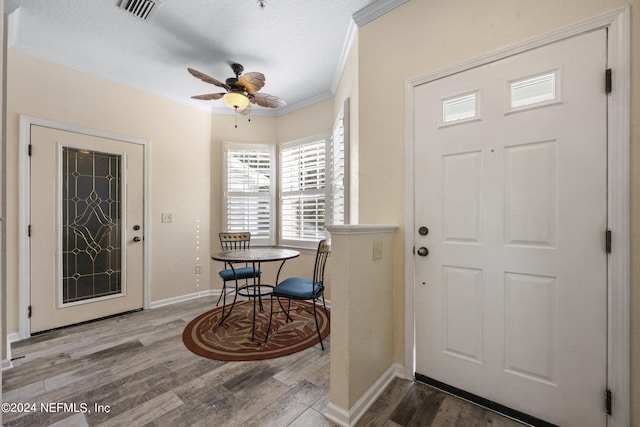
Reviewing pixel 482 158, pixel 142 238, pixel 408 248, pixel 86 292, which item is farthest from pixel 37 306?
pixel 482 158

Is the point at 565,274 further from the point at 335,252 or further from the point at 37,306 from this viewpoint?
the point at 37,306

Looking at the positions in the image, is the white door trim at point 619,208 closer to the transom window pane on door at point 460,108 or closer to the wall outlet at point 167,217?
the transom window pane on door at point 460,108

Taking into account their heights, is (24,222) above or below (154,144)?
below

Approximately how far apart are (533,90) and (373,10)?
1331 millimetres

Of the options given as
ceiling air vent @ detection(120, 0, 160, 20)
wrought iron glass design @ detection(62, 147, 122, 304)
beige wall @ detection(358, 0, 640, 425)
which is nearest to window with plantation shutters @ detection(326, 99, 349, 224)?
beige wall @ detection(358, 0, 640, 425)

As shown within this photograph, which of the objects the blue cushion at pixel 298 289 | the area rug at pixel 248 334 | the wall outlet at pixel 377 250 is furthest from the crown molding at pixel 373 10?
the area rug at pixel 248 334

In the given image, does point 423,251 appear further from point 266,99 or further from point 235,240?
point 235,240

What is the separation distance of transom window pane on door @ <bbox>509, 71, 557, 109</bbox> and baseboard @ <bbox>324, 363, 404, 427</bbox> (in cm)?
191

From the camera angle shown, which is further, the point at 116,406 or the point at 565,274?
the point at 116,406

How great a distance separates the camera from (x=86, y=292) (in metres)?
2.94

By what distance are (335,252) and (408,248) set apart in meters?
0.63

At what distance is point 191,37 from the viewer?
249 cm

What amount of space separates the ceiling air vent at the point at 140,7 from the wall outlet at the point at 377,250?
8.12ft

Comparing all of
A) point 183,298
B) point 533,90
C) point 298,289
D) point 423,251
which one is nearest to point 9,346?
point 183,298
